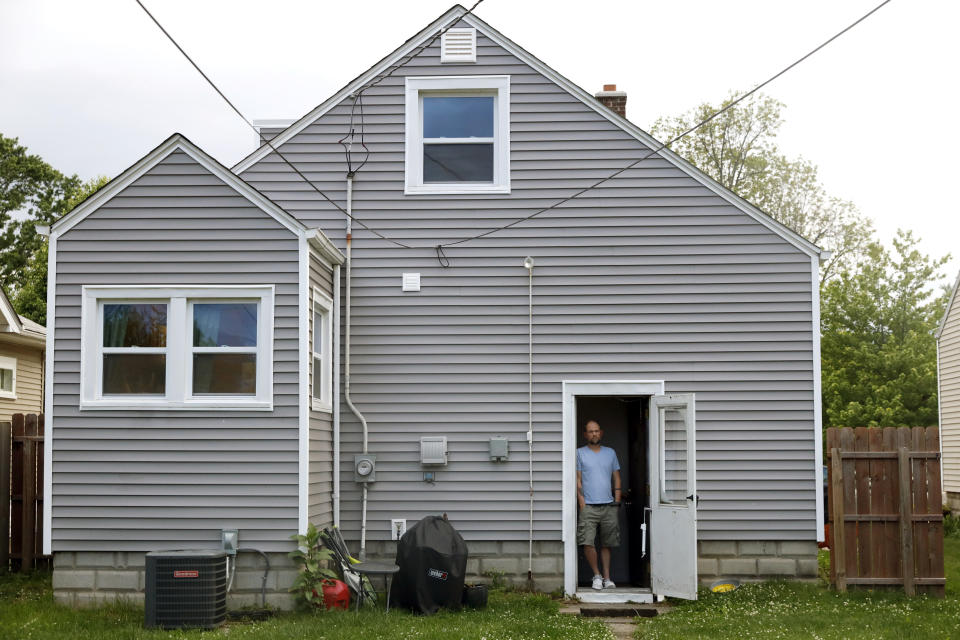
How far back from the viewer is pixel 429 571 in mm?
9703

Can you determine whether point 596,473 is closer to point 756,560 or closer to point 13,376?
point 756,560

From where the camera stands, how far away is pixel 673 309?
1148 centimetres

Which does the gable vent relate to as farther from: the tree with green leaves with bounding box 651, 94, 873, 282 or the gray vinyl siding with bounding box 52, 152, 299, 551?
the tree with green leaves with bounding box 651, 94, 873, 282

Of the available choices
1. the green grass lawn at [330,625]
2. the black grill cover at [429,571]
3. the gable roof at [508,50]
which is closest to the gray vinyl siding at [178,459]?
the green grass lawn at [330,625]

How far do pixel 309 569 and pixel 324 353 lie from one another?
8.01 feet

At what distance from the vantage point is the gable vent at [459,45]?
11664 millimetres

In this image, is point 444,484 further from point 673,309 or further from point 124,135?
point 124,135

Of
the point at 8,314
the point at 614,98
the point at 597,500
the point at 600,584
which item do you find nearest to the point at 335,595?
the point at 600,584

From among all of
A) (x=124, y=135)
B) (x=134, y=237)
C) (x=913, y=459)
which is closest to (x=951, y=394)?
(x=913, y=459)

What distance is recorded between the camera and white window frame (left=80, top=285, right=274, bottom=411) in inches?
384

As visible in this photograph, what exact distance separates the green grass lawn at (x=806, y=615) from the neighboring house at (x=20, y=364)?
12.3m

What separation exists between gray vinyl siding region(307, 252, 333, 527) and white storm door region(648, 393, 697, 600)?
349cm

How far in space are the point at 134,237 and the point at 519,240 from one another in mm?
4104

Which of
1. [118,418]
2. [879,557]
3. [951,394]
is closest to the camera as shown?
[118,418]
